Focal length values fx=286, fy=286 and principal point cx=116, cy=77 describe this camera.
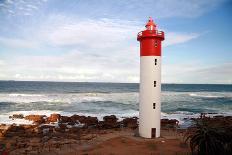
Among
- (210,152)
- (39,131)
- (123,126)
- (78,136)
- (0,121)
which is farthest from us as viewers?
(0,121)

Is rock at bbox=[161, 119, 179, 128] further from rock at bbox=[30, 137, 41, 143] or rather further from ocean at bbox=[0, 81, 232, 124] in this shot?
rock at bbox=[30, 137, 41, 143]

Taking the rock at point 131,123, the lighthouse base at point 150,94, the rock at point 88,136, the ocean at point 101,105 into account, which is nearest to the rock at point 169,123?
the ocean at point 101,105

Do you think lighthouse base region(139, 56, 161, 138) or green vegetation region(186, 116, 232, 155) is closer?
green vegetation region(186, 116, 232, 155)

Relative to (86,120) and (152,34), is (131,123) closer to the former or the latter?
(86,120)

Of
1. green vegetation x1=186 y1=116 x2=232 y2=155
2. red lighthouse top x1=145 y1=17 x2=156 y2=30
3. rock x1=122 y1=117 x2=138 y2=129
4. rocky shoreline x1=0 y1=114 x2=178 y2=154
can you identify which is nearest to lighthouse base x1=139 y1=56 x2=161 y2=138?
red lighthouse top x1=145 y1=17 x2=156 y2=30

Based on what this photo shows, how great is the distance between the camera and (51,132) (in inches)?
889

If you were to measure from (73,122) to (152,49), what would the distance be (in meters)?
12.9

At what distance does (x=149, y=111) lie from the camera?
58.9 feet

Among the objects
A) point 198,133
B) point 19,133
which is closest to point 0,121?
point 19,133

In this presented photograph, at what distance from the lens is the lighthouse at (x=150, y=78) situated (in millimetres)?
17766

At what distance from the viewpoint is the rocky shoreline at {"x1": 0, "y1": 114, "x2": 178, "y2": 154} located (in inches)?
704

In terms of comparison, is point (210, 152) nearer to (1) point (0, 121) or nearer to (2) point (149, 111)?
(2) point (149, 111)

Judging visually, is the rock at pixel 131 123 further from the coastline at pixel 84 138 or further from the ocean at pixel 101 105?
the ocean at pixel 101 105

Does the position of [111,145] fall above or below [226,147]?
below
